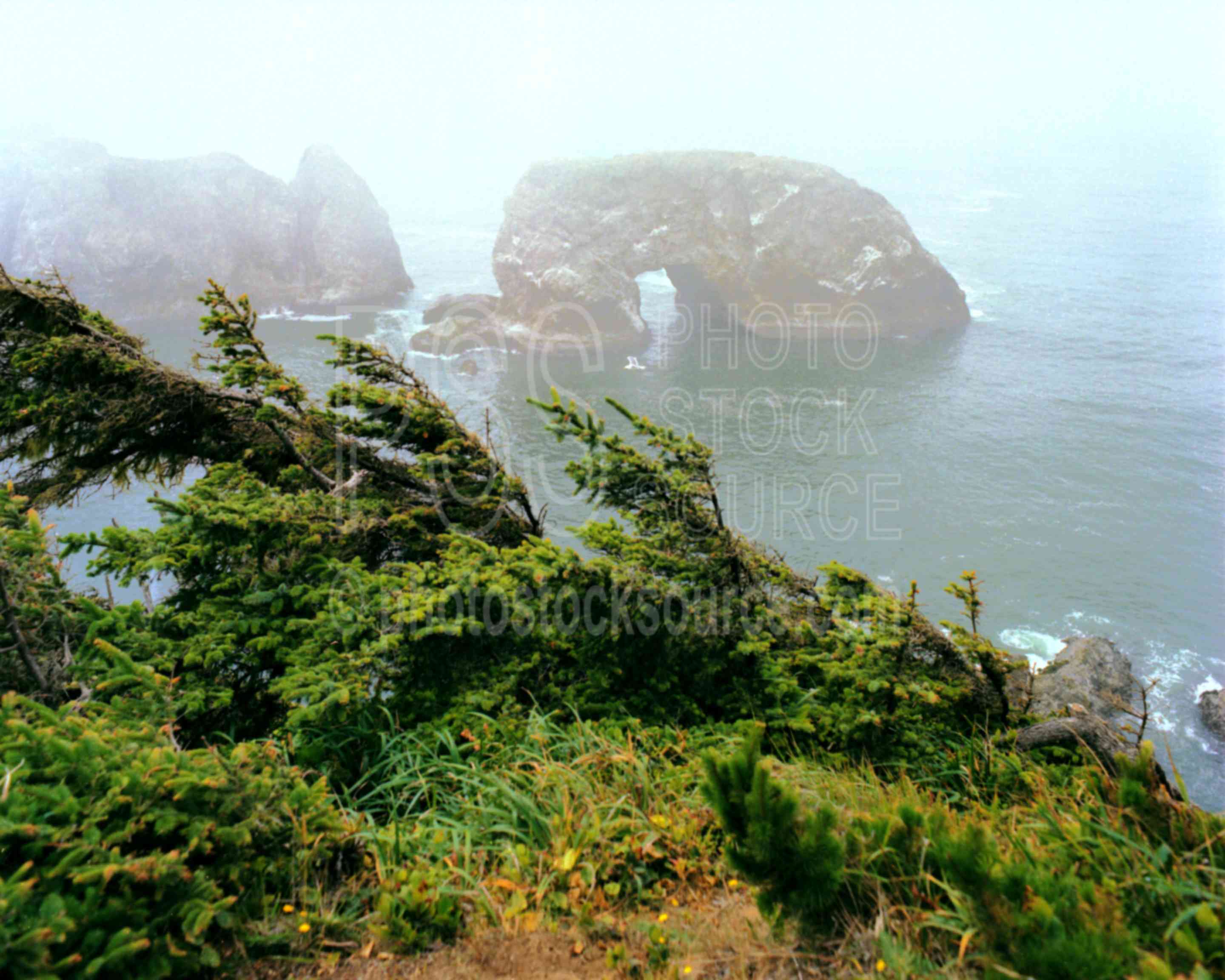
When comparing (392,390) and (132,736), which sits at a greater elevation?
(392,390)

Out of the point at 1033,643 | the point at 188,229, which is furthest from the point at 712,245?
the point at 1033,643

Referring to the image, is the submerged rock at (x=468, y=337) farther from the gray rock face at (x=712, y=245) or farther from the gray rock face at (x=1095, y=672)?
the gray rock face at (x=1095, y=672)

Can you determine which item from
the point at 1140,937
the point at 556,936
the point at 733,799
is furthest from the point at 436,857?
the point at 1140,937

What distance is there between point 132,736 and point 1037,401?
193 ft

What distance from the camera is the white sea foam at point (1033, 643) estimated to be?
27.5 m

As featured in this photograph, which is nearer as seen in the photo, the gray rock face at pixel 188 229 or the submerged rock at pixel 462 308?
the submerged rock at pixel 462 308

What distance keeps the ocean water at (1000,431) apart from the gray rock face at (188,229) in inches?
252

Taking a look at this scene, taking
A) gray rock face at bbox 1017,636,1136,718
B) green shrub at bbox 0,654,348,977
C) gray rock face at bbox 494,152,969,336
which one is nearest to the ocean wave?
gray rock face at bbox 494,152,969,336

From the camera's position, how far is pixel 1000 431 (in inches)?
1873

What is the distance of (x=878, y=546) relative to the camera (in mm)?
35031

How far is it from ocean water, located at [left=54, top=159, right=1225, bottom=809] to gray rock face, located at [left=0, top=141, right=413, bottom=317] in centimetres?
640

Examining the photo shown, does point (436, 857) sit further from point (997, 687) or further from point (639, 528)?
point (997, 687)

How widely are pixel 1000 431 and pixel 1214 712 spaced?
87.9 feet

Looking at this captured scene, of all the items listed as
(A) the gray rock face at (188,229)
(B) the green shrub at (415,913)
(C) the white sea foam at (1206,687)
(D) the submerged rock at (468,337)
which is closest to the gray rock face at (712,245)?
(D) the submerged rock at (468,337)
